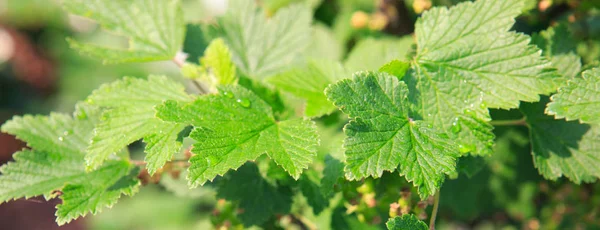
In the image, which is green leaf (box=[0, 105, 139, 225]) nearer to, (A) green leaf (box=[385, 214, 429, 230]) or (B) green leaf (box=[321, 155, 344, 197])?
(B) green leaf (box=[321, 155, 344, 197])

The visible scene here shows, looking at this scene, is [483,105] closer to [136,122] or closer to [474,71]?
[474,71]

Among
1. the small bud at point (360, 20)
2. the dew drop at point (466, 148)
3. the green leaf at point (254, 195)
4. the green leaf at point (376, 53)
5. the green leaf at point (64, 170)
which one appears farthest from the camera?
the small bud at point (360, 20)

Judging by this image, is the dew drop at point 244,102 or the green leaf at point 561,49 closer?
the dew drop at point 244,102

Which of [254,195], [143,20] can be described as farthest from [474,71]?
[143,20]

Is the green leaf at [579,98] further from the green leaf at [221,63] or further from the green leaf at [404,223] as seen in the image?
the green leaf at [221,63]

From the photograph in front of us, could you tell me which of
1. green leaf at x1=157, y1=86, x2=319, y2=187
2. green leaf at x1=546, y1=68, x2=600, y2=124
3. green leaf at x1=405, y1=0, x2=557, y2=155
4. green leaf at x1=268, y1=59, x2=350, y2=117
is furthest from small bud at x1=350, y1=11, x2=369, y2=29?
green leaf at x1=546, y1=68, x2=600, y2=124

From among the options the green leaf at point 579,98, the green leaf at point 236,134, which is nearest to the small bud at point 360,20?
the green leaf at point 236,134

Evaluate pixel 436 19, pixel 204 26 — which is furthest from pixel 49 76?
pixel 436 19
